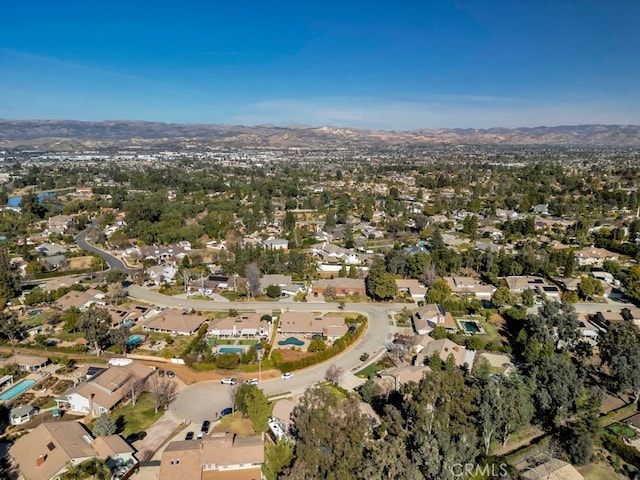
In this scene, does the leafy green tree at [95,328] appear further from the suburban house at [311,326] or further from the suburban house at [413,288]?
the suburban house at [413,288]

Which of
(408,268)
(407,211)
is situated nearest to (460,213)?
(407,211)

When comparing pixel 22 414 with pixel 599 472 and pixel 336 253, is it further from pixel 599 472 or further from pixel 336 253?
pixel 336 253

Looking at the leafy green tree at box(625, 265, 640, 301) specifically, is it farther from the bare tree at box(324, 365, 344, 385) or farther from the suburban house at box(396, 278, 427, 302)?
the bare tree at box(324, 365, 344, 385)

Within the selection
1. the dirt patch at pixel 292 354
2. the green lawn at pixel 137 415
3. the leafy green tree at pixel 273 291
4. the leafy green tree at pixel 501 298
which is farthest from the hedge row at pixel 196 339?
the leafy green tree at pixel 501 298

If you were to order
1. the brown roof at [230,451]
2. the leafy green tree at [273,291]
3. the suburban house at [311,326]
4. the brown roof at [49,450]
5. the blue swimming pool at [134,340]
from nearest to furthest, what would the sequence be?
the brown roof at [49,450] → the brown roof at [230,451] → the blue swimming pool at [134,340] → the suburban house at [311,326] → the leafy green tree at [273,291]

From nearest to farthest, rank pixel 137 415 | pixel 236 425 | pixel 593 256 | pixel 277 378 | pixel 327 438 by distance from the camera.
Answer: pixel 327 438, pixel 236 425, pixel 137 415, pixel 277 378, pixel 593 256

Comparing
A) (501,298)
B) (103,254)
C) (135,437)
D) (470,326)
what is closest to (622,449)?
(470,326)

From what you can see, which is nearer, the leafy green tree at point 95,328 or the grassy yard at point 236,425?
the grassy yard at point 236,425
